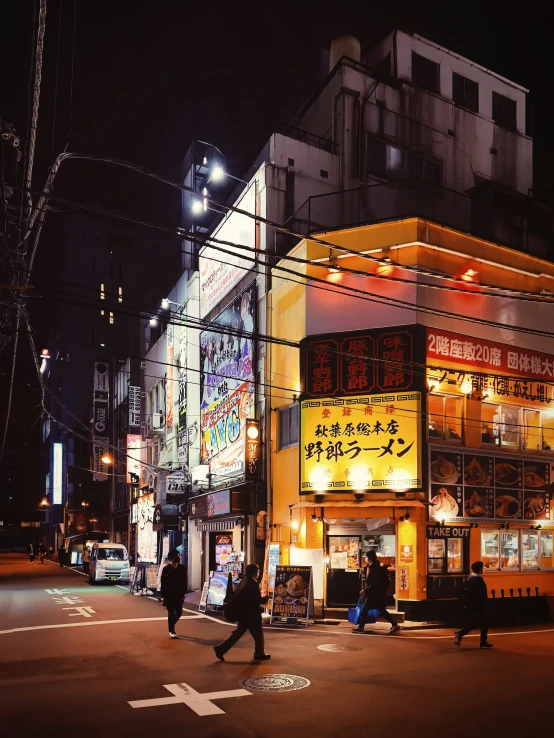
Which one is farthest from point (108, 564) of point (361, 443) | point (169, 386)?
point (361, 443)

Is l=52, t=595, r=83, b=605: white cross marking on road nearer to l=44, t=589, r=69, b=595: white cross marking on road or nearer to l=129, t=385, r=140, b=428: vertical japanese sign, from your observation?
l=44, t=589, r=69, b=595: white cross marking on road

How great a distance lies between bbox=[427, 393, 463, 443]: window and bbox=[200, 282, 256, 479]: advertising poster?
6.72 meters

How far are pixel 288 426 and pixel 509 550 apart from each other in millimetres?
7613

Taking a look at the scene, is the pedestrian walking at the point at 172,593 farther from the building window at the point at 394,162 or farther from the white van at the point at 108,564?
A: the white van at the point at 108,564

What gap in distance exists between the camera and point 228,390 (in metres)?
26.6

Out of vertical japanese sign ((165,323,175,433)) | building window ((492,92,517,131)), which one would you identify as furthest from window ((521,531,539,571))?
vertical japanese sign ((165,323,175,433))

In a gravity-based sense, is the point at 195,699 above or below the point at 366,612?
above

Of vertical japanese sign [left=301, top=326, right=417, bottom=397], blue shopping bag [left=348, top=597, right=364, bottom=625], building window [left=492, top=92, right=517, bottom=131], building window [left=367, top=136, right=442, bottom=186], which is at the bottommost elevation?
blue shopping bag [left=348, top=597, right=364, bottom=625]

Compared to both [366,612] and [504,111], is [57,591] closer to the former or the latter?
[366,612]

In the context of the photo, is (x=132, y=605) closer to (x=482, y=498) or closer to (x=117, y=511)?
(x=482, y=498)

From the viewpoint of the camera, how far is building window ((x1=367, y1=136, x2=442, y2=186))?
26469 millimetres

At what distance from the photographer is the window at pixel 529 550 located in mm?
20625

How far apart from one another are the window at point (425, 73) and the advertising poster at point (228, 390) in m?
11.9

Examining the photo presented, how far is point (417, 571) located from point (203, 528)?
12.5 m
